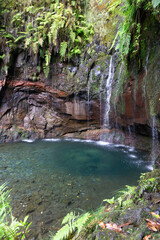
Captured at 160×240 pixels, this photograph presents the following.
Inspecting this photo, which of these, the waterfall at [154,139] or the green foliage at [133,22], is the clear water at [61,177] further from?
the green foliage at [133,22]

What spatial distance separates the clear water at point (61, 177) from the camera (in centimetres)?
304

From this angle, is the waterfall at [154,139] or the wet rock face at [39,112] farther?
the wet rock face at [39,112]

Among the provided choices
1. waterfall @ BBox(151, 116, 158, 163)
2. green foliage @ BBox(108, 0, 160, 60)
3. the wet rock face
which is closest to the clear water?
waterfall @ BBox(151, 116, 158, 163)

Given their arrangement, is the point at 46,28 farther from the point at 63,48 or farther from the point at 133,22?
the point at 133,22

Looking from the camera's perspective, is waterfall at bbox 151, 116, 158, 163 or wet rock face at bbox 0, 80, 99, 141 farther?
wet rock face at bbox 0, 80, 99, 141

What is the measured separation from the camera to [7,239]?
55.1 inches

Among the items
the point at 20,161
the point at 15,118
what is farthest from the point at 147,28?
the point at 15,118

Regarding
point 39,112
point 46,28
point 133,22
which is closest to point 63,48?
point 46,28

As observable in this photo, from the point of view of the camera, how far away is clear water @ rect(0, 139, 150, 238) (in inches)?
120

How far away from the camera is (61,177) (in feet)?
14.8

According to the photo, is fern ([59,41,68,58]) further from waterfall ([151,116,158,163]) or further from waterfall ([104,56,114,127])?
waterfall ([151,116,158,163])

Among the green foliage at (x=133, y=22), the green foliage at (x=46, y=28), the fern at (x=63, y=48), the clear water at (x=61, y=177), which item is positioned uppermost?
the green foliage at (x=46, y=28)

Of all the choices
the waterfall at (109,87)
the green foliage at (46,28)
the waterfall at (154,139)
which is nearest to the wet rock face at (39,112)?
the waterfall at (109,87)

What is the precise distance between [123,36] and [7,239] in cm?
594
